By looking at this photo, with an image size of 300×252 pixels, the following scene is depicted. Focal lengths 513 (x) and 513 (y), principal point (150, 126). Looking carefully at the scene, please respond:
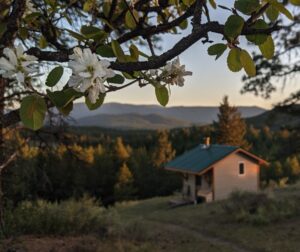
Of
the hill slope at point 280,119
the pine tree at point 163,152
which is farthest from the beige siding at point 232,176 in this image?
the pine tree at point 163,152

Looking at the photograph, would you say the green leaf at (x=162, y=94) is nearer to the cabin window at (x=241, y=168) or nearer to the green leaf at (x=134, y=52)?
the green leaf at (x=134, y=52)

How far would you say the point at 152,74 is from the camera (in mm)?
1666

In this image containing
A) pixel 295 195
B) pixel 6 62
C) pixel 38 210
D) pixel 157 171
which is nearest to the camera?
pixel 6 62

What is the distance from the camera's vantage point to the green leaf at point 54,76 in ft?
4.26

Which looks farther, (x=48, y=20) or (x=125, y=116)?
(x=125, y=116)

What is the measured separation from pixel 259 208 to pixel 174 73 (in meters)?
12.8

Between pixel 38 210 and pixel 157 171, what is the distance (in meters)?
38.7

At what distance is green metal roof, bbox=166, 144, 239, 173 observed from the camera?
84.2 ft

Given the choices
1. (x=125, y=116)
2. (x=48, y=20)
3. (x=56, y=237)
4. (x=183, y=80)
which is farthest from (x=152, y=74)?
(x=125, y=116)

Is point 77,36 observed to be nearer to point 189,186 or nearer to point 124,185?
point 189,186

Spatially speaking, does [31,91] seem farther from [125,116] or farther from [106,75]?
[125,116]

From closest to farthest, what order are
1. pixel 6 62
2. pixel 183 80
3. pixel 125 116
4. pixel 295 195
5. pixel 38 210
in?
pixel 6 62
pixel 183 80
pixel 38 210
pixel 295 195
pixel 125 116

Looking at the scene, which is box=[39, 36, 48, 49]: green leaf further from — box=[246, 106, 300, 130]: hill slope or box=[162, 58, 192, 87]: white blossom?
box=[246, 106, 300, 130]: hill slope

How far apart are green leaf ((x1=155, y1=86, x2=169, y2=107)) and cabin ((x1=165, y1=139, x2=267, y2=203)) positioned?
2338 cm
